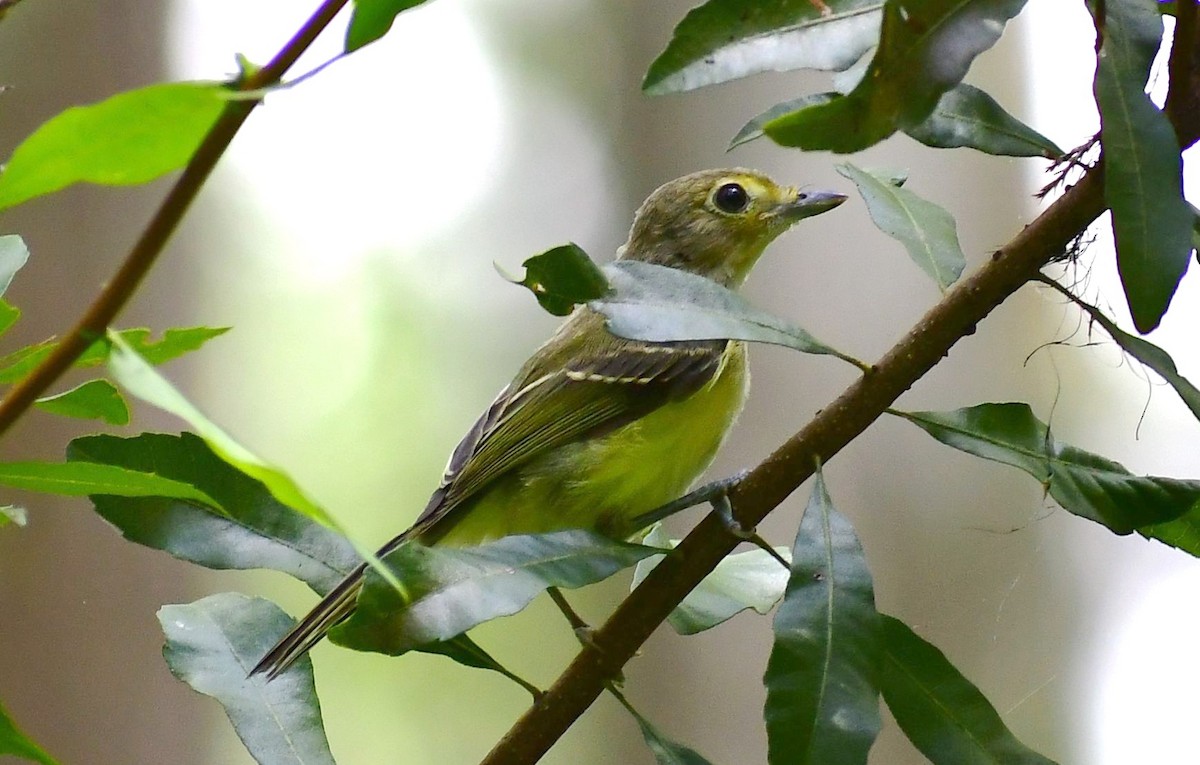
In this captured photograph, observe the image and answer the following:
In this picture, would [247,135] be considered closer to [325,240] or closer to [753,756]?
[325,240]

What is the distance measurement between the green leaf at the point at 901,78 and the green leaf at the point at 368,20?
0.84 feet

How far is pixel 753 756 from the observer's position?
2398mm

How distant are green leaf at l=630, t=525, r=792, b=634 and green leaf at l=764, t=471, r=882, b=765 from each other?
23 cm

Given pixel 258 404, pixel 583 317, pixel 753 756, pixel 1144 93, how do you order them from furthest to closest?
pixel 258 404, pixel 753 756, pixel 583 317, pixel 1144 93

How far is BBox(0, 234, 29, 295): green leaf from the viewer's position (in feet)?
3.25

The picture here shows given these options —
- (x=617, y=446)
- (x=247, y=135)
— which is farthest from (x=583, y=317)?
(x=247, y=135)

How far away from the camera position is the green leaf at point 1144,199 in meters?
0.77

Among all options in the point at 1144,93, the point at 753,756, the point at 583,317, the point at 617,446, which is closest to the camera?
the point at 1144,93

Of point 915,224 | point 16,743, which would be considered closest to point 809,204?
point 915,224

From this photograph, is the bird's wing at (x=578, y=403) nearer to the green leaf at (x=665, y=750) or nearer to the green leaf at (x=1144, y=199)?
the green leaf at (x=665, y=750)

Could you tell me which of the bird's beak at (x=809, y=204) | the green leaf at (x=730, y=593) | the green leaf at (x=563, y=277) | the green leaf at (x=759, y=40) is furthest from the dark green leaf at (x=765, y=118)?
the bird's beak at (x=809, y=204)

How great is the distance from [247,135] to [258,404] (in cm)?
76

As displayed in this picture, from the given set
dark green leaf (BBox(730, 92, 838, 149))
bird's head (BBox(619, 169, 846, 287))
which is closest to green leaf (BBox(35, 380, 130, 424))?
dark green leaf (BBox(730, 92, 838, 149))

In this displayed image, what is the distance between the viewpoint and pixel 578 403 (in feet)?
5.15
